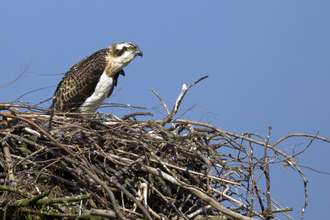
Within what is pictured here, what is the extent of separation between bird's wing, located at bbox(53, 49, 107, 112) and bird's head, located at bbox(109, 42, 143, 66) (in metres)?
0.24

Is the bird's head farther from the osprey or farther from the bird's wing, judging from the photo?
the bird's wing

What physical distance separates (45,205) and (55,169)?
54 centimetres

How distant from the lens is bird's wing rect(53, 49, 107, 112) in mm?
6938

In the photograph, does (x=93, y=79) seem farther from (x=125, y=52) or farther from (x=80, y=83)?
(x=125, y=52)

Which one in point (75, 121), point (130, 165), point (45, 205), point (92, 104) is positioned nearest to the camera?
point (45, 205)

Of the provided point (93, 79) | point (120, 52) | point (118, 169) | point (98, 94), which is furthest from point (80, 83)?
point (118, 169)

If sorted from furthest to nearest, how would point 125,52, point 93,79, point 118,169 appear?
point 125,52, point 93,79, point 118,169

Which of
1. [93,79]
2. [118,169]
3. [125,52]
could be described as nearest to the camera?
[118,169]

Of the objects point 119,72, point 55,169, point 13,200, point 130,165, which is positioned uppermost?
point 119,72

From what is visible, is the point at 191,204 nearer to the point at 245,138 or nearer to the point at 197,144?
the point at 197,144

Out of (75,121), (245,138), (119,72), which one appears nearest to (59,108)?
(119,72)

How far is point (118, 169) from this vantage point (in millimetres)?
4379

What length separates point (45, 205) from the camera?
3.92 meters

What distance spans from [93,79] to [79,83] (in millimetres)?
263
